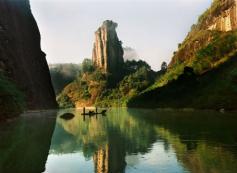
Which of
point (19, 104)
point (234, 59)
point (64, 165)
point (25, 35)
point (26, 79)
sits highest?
point (25, 35)

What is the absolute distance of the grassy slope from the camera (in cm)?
11407

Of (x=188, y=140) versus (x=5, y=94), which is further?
(x=5, y=94)

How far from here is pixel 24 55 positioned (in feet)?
451

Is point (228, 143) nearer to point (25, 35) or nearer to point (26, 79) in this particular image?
point (26, 79)

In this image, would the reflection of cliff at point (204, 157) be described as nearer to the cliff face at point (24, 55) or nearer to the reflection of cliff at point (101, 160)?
the reflection of cliff at point (101, 160)

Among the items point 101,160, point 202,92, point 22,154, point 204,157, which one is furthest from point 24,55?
point 204,157

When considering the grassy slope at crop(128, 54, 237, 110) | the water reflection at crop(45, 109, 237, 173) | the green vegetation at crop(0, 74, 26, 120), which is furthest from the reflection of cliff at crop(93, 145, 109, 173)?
the grassy slope at crop(128, 54, 237, 110)

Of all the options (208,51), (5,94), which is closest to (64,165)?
(5,94)

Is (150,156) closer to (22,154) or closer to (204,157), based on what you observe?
(204,157)

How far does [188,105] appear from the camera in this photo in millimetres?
137375

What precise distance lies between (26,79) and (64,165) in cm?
10372

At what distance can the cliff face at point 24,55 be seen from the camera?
116 meters

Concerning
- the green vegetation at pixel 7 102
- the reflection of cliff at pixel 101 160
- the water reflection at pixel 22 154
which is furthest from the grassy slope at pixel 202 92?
the reflection of cliff at pixel 101 160

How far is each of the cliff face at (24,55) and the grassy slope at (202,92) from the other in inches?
1807
